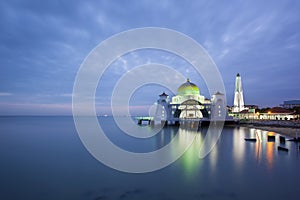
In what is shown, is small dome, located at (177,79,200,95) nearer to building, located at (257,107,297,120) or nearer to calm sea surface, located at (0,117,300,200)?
building, located at (257,107,297,120)

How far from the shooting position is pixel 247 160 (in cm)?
1631

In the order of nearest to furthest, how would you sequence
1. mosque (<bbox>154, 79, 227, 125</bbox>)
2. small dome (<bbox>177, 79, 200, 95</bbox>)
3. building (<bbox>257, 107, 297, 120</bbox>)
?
mosque (<bbox>154, 79, 227, 125</bbox>) < small dome (<bbox>177, 79, 200, 95</bbox>) < building (<bbox>257, 107, 297, 120</bbox>)

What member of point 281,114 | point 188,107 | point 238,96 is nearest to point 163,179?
point 188,107

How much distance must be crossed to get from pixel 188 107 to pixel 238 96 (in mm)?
27708

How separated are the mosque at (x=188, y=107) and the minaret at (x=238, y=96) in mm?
19348

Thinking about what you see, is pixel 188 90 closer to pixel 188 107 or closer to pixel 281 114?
pixel 188 107

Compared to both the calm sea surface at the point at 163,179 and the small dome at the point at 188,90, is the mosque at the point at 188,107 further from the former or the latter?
the calm sea surface at the point at 163,179

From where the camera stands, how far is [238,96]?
67688 mm

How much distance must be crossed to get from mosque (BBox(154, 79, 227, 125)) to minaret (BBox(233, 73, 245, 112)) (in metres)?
19.3

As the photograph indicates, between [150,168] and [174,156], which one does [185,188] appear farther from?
[174,156]

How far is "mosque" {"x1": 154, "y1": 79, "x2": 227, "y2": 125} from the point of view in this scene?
49.1 m

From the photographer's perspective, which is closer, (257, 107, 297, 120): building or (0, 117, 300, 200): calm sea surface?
(0, 117, 300, 200): calm sea surface

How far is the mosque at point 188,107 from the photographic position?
161 ft

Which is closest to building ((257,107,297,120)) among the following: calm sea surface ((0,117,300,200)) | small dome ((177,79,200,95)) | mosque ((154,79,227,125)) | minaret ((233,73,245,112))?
minaret ((233,73,245,112))
